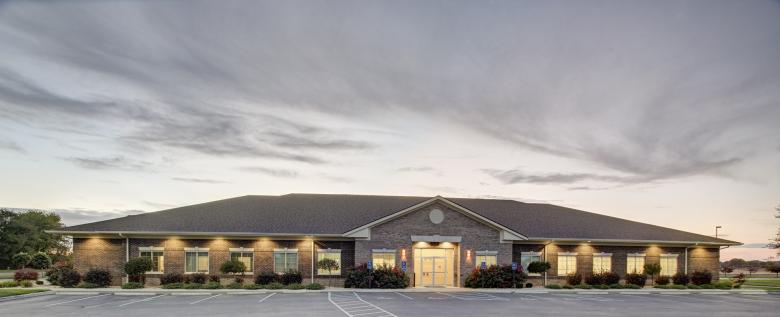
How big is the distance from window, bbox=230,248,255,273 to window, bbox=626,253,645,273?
23.7 metres

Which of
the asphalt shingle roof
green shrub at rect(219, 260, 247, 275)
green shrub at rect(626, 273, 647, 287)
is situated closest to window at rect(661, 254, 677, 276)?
the asphalt shingle roof

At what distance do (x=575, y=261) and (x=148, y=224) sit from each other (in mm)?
26336

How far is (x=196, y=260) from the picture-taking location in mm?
30297

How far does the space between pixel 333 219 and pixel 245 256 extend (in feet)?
19.3

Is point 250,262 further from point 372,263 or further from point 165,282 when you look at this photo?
point 372,263

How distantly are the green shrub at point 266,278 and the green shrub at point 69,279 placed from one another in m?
9.64

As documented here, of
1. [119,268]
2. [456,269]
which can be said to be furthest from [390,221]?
[119,268]

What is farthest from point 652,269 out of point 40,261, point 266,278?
point 40,261

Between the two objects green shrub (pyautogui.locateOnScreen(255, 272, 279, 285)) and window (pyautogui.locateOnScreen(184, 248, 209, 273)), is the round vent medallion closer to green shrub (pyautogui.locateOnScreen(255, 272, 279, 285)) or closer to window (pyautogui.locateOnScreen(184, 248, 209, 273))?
green shrub (pyautogui.locateOnScreen(255, 272, 279, 285))

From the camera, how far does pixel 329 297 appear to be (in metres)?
24.3

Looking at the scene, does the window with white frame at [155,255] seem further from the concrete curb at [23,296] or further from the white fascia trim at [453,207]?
the white fascia trim at [453,207]

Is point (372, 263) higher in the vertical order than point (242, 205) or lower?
lower

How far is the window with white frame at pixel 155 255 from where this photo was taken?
98.6 feet

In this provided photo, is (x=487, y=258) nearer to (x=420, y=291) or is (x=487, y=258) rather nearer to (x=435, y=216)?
(x=435, y=216)
